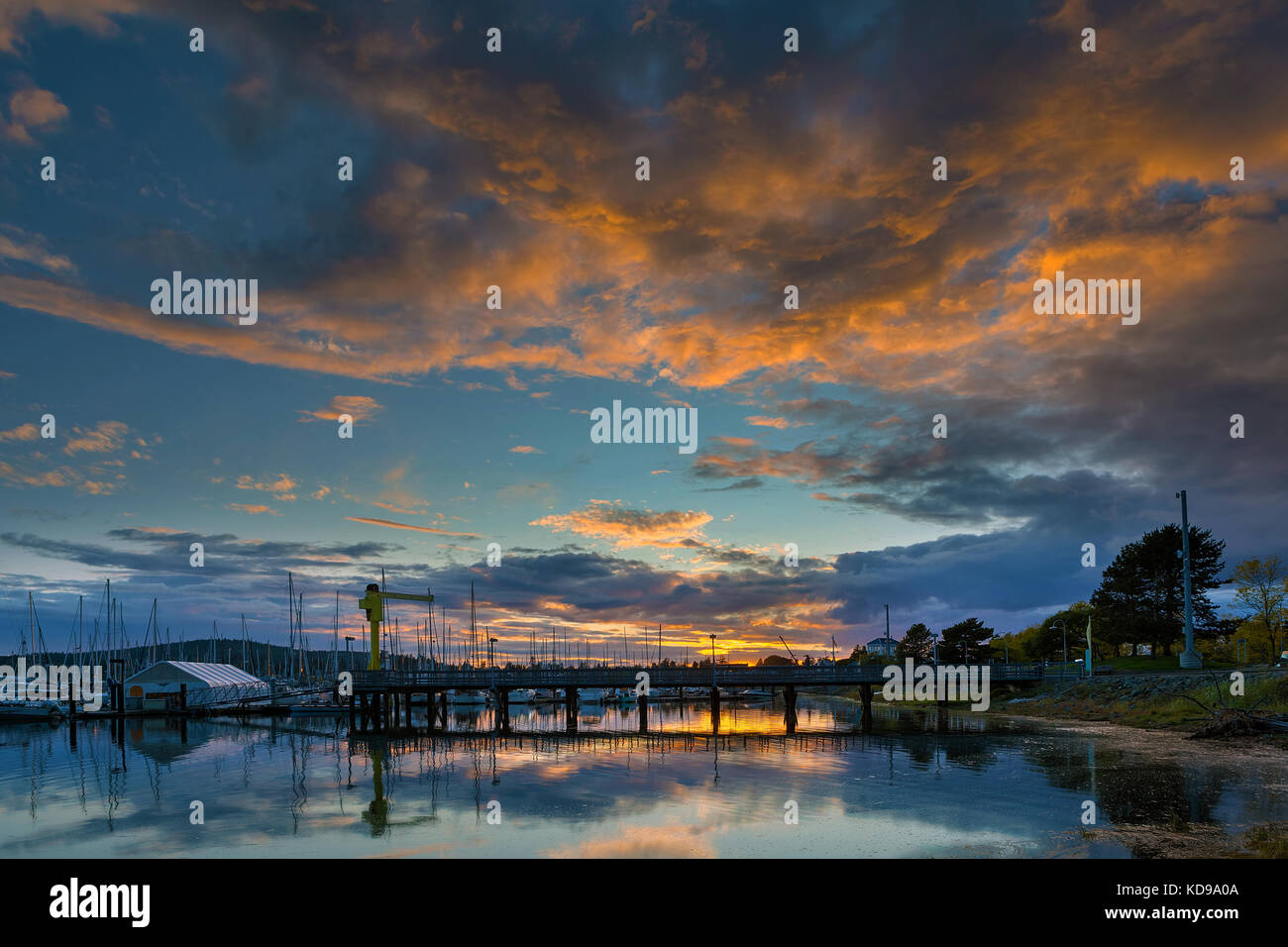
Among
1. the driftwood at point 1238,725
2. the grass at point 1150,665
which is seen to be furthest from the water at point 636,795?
the grass at point 1150,665

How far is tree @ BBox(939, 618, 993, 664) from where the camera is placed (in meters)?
136

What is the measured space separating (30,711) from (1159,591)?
12573 centimetres

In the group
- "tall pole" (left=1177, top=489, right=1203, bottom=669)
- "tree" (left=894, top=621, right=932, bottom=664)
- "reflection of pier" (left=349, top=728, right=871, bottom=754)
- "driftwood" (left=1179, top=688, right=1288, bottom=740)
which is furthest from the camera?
"tree" (left=894, top=621, right=932, bottom=664)

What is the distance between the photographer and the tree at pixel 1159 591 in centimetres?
9144

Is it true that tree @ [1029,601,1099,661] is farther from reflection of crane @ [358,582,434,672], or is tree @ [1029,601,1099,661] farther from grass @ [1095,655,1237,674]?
reflection of crane @ [358,582,434,672]

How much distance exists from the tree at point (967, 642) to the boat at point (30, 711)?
12687 cm

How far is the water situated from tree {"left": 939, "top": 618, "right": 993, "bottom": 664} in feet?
296

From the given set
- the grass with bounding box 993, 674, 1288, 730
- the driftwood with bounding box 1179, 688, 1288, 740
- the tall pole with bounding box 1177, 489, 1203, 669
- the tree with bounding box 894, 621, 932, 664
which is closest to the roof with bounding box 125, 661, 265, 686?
the grass with bounding box 993, 674, 1288, 730

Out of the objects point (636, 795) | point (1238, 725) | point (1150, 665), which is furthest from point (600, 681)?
point (1150, 665)

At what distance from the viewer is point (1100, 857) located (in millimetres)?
19125

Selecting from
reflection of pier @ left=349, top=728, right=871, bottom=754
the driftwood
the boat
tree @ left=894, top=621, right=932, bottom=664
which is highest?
the driftwood
